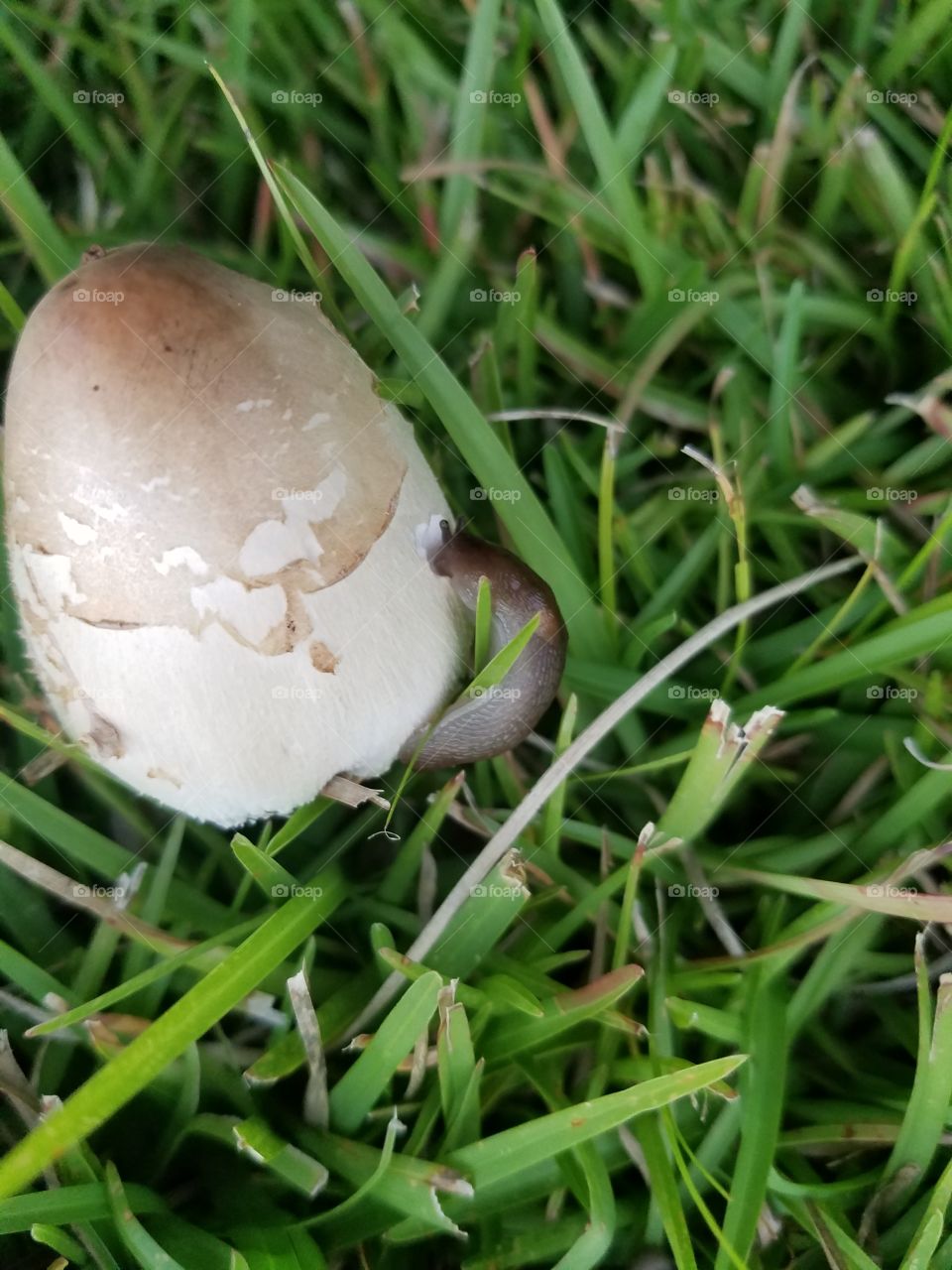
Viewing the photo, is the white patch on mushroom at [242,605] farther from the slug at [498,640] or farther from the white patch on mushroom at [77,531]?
the slug at [498,640]

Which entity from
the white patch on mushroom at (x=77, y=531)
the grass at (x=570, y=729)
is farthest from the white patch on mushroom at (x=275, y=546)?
the grass at (x=570, y=729)

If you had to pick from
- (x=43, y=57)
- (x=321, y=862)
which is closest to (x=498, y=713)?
(x=321, y=862)

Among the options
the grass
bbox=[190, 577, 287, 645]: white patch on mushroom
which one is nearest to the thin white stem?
the grass

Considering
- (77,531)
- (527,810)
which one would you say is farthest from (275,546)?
(527,810)

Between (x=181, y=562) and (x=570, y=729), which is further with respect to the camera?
(x=570, y=729)

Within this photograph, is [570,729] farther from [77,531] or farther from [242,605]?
[77,531]

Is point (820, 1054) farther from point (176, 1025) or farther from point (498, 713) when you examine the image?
point (176, 1025)

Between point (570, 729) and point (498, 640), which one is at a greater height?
point (498, 640)

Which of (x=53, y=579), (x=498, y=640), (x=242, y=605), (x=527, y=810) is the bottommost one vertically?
(x=527, y=810)
